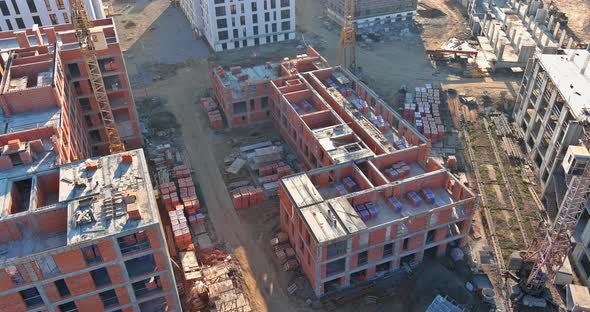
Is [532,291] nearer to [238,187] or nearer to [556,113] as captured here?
[556,113]

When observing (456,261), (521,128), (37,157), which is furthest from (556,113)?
(37,157)

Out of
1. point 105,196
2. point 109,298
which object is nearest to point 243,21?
point 105,196

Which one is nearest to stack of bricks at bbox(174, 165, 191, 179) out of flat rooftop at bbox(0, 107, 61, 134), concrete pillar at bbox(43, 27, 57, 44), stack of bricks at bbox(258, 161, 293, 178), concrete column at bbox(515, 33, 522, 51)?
stack of bricks at bbox(258, 161, 293, 178)

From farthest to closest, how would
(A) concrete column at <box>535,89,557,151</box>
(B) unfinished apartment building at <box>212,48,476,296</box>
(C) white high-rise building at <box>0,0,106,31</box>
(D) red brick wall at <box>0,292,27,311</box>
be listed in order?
(C) white high-rise building at <box>0,0,106,31</box> < (A) concrete column at <box>535,89,557,151</box> < (B) unfinished apartment building at <box>212,48,476,296</box> < (D) red brick wall at <box>0,292,27,311</box>

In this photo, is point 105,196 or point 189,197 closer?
point 105,196

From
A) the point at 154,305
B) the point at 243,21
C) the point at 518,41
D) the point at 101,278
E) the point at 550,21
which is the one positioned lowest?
the point at 154,305

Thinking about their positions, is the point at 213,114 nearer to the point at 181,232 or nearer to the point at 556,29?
the point at 181,232

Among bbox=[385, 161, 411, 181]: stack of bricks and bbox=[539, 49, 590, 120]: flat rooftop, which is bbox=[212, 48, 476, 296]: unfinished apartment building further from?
bbox=[539, 49, 590, 120]: flat rooftop
